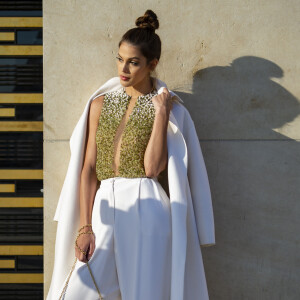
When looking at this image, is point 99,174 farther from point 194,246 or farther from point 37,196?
point 37,196

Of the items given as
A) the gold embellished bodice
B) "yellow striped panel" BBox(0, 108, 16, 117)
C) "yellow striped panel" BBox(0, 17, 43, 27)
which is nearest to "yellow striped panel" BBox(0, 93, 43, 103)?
Answer: "yellow striped panel" BBox(0, 108, 16, 117)

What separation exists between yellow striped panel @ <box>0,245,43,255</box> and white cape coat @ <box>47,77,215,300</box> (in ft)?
2.64

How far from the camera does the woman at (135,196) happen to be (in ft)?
8.32

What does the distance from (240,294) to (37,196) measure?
160 centimetres

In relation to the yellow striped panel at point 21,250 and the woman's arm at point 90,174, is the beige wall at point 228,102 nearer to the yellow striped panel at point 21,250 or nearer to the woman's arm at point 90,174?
the woman's arm at point 90,174

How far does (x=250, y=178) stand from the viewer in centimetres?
325

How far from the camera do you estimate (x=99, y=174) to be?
274cm

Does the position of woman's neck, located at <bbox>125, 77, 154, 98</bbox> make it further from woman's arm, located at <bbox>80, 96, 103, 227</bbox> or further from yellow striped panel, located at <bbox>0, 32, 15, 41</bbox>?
yellow striped panel, located at <bbox>0, 32, 15, 41</bbox>

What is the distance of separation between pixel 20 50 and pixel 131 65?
127 centimetres

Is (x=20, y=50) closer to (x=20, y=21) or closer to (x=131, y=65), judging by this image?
(x=20, y=21)

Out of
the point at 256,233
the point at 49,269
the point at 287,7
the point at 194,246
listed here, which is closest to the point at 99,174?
the point at 194,246

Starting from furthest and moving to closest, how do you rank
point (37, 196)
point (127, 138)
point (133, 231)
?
point (37, 196) < point (127, 138) < point (133, 231)

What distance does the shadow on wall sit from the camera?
10.6ft

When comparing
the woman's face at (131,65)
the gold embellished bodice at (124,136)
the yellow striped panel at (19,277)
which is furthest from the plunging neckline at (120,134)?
the yellow striped panel at (19,277)
